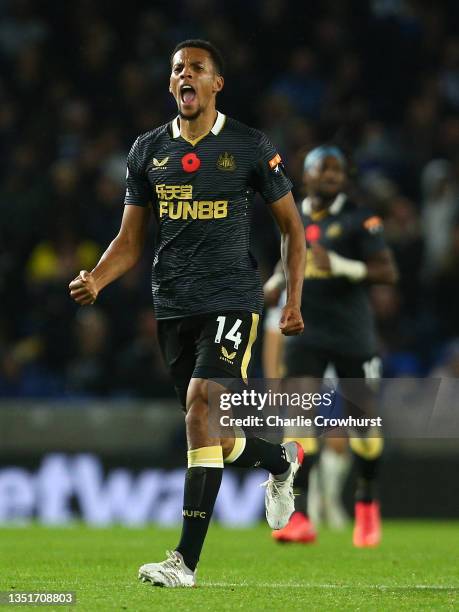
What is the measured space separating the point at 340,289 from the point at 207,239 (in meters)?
2.90

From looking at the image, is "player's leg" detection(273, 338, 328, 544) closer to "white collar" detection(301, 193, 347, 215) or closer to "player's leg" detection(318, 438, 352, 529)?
"white collar" detection(301, 193, 347, 215)

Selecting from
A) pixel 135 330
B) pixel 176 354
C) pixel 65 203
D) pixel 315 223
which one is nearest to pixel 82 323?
pixel 135 330

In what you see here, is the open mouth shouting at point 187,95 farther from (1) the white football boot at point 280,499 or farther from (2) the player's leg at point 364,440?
(2) the player's leg at point 364,440

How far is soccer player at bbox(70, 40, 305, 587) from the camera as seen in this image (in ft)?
20.2

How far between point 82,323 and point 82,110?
3.12 m

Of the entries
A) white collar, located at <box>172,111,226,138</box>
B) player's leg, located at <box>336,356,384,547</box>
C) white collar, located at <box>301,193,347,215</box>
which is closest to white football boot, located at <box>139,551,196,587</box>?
white collar, located at <box>172,111,226,138</box>

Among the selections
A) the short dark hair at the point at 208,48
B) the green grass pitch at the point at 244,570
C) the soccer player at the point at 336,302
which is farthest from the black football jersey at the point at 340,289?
the short dark hair at the point at 208,48

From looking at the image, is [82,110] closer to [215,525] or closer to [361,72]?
[361,72]

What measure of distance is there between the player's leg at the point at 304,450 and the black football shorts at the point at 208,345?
A: 2.49 m

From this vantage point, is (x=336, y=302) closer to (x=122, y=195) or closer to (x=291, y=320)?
(x=291, y=320)

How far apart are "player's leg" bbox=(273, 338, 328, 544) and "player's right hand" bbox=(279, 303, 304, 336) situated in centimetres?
265

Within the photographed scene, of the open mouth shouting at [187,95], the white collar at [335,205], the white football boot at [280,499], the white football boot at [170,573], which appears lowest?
the white football boot at [170,573]

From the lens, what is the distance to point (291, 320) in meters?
6.12

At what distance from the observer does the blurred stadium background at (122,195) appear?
11.8m
